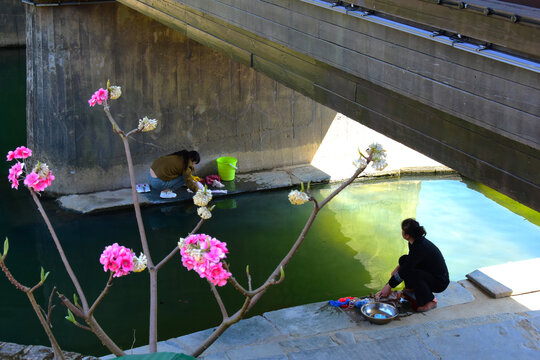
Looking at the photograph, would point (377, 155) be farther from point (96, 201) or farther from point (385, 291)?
point (96, 201)

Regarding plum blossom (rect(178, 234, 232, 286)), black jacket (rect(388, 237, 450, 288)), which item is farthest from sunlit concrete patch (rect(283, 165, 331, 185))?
plum blossom (rect(178, 234, 232, 286))

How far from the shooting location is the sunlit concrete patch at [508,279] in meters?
6.48

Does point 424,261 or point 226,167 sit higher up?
point 424,261

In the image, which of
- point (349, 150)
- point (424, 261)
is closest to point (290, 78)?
point (424, 261)

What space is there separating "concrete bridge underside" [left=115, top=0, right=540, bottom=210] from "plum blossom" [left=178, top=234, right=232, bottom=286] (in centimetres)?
170

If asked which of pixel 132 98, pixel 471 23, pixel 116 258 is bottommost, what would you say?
pixel 132 98

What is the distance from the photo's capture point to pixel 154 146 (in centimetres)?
1034

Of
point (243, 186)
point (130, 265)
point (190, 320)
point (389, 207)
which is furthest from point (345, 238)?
point (130, 265)

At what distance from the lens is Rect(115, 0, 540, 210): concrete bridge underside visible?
3.49 metres

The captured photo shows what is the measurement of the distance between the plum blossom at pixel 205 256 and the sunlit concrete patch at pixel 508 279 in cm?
406

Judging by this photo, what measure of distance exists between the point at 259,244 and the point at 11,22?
14.8 metres

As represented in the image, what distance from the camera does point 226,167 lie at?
10578 mm

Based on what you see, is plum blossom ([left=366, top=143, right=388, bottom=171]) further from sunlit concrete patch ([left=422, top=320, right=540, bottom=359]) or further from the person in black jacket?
the person in black jacket

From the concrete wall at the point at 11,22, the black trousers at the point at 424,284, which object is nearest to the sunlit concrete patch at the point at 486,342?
the black trousers at the point at 424,284
